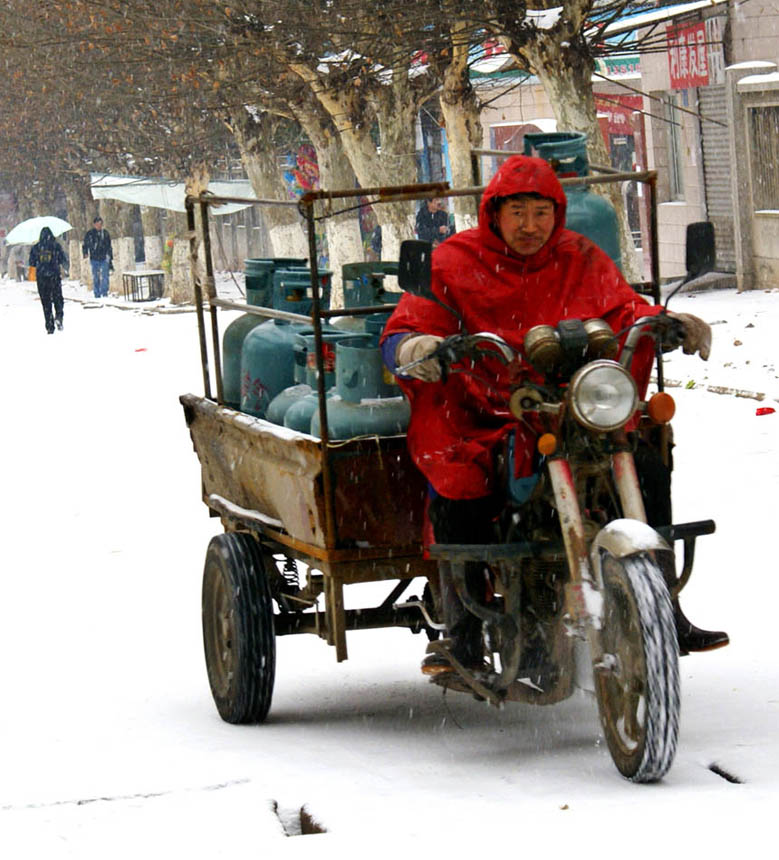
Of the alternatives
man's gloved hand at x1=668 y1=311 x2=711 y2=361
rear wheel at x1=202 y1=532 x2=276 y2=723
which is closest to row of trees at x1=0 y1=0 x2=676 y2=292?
rear wheel at x1=202 y1=532 x2=276 y2=723

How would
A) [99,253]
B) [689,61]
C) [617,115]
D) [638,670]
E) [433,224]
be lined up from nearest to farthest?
1. [638,670]
2. [689,61]
3. [433,224]
4. [617,115]
5. [99,253]

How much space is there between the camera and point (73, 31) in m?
30.5

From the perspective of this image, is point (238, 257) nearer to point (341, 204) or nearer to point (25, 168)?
point (25, 168)

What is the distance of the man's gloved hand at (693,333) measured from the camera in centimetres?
499

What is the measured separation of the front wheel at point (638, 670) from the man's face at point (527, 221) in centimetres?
102

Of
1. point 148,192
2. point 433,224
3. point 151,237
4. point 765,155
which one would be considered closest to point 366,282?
point 765,155

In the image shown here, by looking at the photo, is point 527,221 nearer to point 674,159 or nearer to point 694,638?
point 694,638

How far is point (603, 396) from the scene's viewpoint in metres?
4.66

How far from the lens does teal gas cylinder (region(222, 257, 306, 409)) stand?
22.4 feet

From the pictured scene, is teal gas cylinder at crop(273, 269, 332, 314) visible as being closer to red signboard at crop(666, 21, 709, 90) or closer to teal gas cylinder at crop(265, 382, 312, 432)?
teal gas cylinder at crop(265, 382, 312, 432)

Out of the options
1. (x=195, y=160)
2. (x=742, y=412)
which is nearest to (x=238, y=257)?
(x=195, y=160)

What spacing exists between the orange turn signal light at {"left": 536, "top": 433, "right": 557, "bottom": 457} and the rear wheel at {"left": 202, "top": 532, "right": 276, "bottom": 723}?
165 centimetres

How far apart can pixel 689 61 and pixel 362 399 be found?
21.0 meters

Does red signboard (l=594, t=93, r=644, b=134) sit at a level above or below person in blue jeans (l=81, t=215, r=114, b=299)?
above
